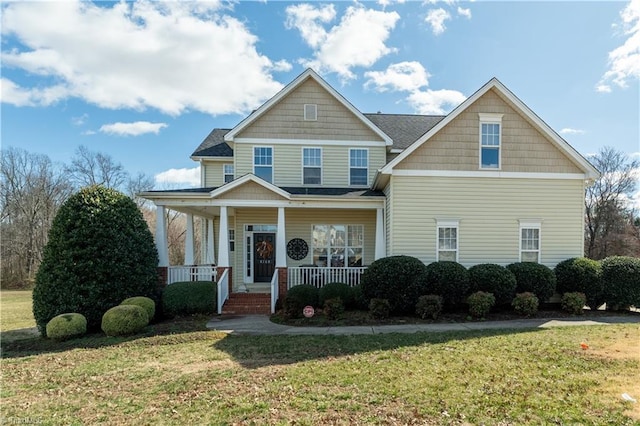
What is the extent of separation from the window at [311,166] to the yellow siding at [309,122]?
674 mm

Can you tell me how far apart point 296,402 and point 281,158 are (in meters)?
11.8

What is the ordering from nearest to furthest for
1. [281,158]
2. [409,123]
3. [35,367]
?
[35,367], [281,158], [409,123]

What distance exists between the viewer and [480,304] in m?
10.8

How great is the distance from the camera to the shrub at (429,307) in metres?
10.7

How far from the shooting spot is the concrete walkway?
949cm

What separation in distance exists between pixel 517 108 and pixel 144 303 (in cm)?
1457

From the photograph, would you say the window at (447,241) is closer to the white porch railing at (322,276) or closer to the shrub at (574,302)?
the white porch railing at (322,276)

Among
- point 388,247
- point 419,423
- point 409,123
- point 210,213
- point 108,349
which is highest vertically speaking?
point 409,123

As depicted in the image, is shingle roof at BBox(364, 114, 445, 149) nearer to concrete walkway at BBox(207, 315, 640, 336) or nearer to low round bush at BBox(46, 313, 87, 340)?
concrete walkway at BBox(207, 315, 640, 336)

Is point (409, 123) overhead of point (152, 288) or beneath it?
overhead

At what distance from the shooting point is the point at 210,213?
1577 cm

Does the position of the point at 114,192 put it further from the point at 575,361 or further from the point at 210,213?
the point at 575,361

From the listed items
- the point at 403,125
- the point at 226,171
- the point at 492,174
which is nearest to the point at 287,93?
the point at 226,171

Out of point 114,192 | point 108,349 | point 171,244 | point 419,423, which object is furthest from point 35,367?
point 171,244
